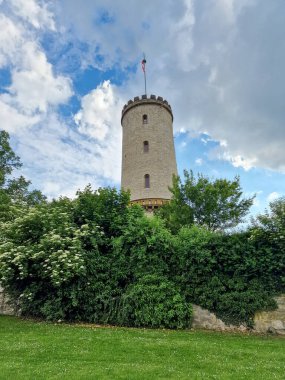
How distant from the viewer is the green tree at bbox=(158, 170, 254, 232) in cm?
2070

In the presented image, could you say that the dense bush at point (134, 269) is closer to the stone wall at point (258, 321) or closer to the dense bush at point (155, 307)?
the dense bush at point (155, 307)

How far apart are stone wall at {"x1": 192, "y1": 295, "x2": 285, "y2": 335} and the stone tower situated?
1703 centimetres

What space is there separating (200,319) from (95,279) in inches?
Result: 167

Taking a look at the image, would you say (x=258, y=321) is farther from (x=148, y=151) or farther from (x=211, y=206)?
(x=148, y=151)

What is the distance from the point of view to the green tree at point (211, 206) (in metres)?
20.7

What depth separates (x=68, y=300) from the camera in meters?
11.5

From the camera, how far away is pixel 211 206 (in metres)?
20.6

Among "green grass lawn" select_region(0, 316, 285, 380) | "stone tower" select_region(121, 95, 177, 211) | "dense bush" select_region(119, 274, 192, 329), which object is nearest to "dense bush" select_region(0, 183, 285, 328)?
"dense bush" select_region(119, 274, 192, 329)

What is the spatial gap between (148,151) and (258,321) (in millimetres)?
21799

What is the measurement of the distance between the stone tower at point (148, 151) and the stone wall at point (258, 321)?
17.0 meters

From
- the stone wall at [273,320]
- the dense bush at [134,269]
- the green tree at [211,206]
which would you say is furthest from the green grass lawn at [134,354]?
the green tree at [211,206]

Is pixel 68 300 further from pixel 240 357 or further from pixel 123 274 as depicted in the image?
pixel 240 357

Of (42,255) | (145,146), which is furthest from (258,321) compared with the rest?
(145,146)

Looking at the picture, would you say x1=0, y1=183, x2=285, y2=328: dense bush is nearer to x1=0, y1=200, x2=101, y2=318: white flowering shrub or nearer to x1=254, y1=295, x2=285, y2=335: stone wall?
x1=0, y1=200, x2=101, y2=318: white flowering shrub
